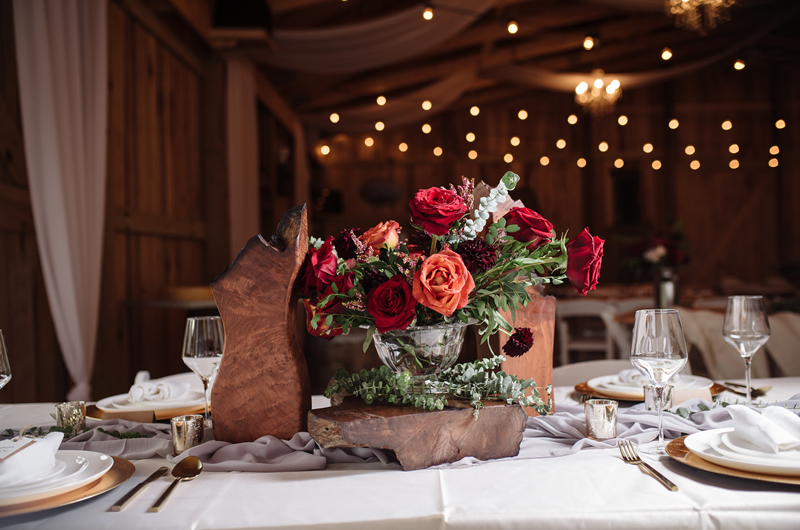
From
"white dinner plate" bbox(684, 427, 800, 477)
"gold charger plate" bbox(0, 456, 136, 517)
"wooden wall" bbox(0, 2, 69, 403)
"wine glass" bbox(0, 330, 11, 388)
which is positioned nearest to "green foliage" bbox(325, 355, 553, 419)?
"white dinner plate" bbox(684, 427, 800, 477)

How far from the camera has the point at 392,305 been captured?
2.88ft

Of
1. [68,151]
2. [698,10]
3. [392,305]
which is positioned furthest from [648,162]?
[392,305]

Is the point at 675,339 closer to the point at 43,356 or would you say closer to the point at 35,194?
the point at 35,194

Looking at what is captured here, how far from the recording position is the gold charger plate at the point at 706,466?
2.57 ft

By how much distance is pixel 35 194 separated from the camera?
2568mm

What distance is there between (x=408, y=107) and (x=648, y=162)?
15.2ft

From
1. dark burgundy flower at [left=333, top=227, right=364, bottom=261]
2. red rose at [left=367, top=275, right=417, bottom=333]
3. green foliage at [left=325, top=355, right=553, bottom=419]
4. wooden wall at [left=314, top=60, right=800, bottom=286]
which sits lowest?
green foliage at [left=325, top=355, right=553, bottom=419]

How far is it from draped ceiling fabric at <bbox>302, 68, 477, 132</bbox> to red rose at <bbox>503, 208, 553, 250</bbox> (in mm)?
5900

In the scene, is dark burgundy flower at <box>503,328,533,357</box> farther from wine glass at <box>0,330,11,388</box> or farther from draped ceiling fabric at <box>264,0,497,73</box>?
draped ceiling fabric at <box>264,0,497,73</box>

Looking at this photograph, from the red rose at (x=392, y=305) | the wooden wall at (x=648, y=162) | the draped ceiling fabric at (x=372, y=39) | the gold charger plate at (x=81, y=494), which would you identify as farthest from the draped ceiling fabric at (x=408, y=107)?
the gold charger plate at (x=81, y=494)

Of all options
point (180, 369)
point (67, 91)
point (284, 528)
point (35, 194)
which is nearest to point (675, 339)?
point (284, 528)

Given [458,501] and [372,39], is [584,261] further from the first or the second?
[372,39]

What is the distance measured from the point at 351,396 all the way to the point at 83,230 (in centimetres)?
233

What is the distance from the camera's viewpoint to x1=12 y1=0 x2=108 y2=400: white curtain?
2574 mm
